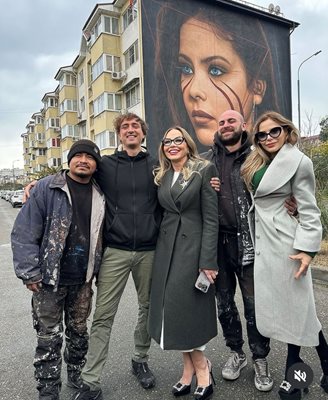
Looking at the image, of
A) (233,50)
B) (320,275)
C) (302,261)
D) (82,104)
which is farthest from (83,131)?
(302,261)

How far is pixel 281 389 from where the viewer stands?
265cm

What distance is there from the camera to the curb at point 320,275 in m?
5.68

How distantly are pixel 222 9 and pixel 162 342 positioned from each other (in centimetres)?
2574

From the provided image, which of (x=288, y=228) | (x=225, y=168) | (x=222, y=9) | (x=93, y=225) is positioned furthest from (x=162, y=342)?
(x=222, y=9)

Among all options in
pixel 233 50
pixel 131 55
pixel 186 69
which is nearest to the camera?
pixel 186 69

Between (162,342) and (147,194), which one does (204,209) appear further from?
(162,342)

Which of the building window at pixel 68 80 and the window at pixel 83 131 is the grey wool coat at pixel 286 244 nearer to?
the window at pixel 83 131

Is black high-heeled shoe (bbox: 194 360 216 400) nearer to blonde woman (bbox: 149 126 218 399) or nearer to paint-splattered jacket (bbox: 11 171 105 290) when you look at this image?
blonde woman (bbox: 149 126 218 399)

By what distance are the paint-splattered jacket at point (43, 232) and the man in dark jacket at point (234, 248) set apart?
4.24ft

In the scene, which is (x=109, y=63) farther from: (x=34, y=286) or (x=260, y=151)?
(x=34, y=286)

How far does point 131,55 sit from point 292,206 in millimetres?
24627

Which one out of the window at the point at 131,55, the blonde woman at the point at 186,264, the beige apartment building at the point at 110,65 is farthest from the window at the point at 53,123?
the blonde woman at the point at 186,264

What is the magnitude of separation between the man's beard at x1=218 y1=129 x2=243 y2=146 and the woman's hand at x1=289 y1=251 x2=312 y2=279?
1.09 metres

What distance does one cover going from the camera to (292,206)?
2.64 metres
